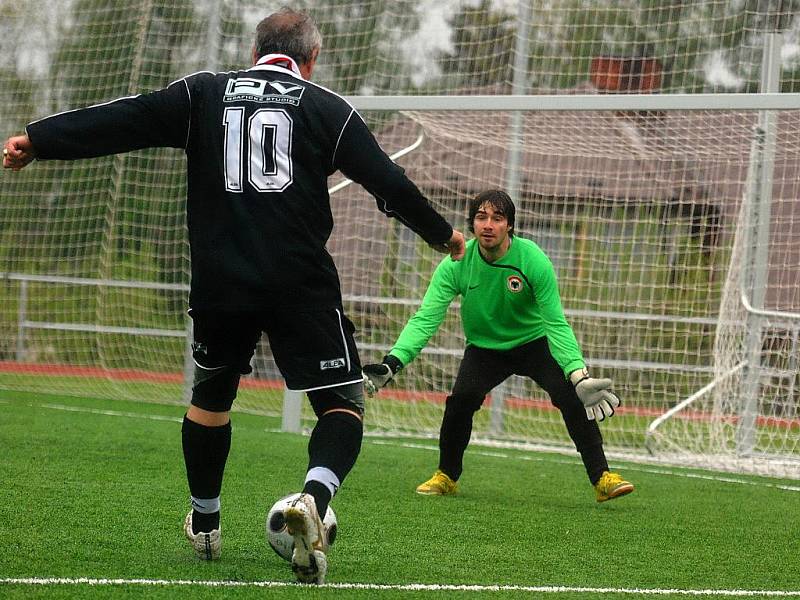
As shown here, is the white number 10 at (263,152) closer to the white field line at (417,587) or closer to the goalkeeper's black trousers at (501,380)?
the white field line at (417,587)

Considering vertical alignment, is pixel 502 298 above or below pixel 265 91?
below

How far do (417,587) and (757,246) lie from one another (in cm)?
682

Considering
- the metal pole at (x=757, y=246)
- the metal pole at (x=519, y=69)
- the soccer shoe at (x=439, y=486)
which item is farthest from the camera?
the metal pole at (x=519, y=69)

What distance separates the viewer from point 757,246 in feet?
32.9

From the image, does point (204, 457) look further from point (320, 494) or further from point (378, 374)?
point (378, 374)

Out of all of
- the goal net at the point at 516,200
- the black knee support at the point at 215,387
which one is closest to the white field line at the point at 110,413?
the goal net at the point at 516,200

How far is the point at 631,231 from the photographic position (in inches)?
459

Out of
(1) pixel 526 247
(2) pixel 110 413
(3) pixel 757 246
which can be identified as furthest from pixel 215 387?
(2) pixel 110 413

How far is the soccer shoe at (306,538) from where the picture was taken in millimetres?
3588

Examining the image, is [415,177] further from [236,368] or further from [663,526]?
[236,368]

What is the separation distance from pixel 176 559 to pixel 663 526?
8.67 ft

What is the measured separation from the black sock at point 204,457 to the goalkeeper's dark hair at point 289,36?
125 centimetres

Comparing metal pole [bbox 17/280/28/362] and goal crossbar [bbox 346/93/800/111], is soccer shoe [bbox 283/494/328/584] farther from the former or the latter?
metal pole [bbox 17/280/28/362]

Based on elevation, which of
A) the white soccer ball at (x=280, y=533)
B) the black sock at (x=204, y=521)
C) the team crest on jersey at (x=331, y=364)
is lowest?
the black sock at (x=204, y=521)
